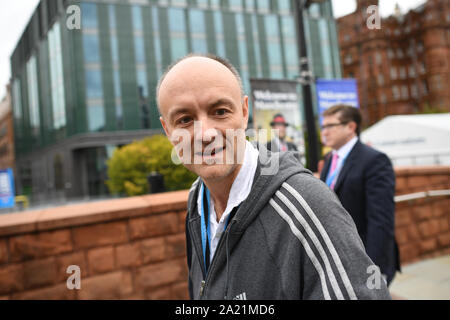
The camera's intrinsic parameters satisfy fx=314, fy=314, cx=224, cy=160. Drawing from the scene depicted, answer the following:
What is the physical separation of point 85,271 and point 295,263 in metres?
2.53

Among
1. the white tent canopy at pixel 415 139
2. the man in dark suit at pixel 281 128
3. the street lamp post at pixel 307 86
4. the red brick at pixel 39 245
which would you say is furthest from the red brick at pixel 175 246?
the white tent canopy at pixel 415 139

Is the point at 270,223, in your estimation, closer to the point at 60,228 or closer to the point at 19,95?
the point at 60,228

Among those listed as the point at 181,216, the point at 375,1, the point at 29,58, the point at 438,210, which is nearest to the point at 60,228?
the point at 181,216

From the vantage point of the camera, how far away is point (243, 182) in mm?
1146

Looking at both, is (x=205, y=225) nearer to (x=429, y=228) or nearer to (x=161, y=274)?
(x=161, y=274)

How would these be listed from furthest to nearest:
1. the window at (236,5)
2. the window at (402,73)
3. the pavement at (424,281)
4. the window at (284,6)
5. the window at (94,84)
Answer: the window at (402,73) < the window at (284,6) < the window at (236,5) < the window at (94,84) < the pavement at (424,281)

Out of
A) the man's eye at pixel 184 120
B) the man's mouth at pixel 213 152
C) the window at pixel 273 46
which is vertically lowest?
the man's mouth at pixel 213 152

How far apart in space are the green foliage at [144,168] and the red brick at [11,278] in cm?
1173

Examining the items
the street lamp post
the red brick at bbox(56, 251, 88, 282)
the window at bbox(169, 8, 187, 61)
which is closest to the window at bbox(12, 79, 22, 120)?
the window at bbox(169, 8, 187, 61)

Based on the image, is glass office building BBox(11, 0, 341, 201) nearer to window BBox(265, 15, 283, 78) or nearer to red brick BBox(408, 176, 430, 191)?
window BBox(265, 15, 283, 78)

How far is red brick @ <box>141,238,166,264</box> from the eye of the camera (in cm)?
311

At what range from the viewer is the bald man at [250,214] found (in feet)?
2.86

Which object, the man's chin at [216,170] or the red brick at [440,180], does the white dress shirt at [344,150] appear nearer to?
the man's chin at [216,170]
